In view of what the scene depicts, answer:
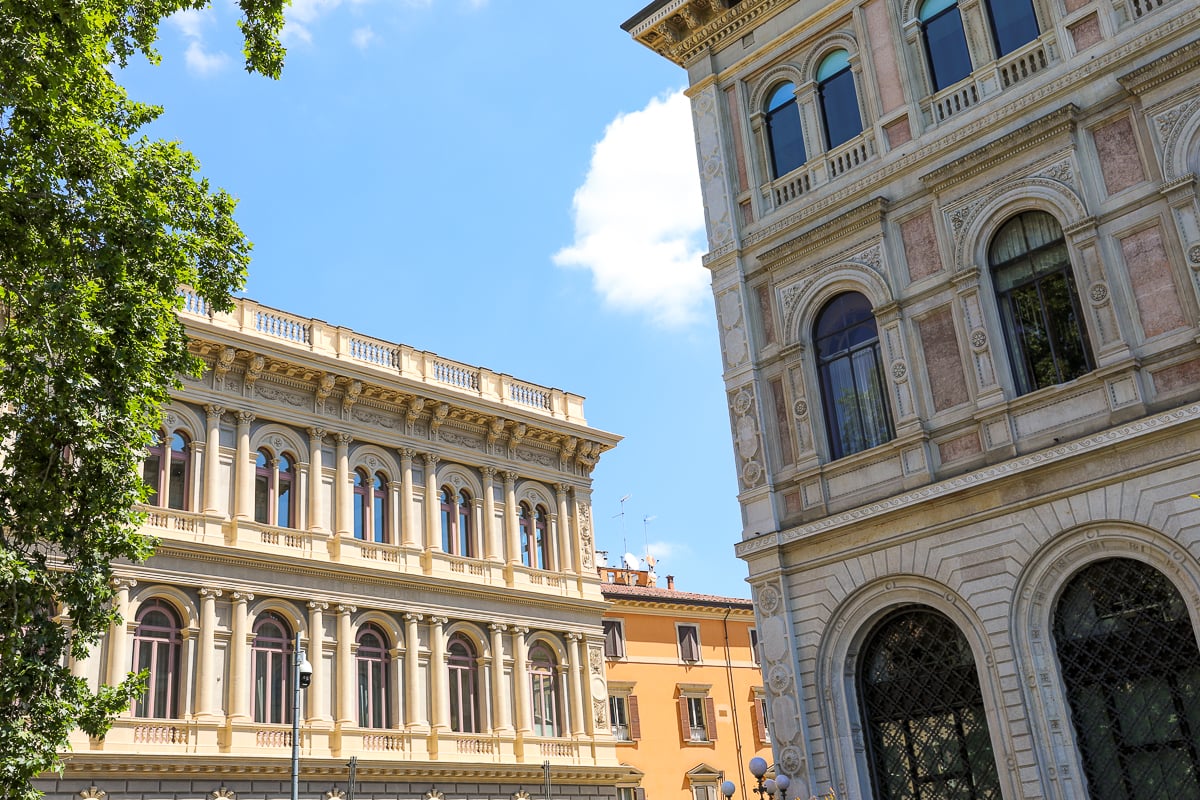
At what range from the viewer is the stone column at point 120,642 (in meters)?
24.8

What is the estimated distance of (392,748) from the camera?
2895cm

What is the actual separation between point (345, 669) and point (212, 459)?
235 inches

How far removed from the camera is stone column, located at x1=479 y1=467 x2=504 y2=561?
108 feet

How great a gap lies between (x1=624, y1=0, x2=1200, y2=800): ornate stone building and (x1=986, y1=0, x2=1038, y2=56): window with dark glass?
0.03 meters

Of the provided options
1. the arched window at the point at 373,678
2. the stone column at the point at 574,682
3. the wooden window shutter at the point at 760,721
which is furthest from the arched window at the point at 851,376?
the wooden window shutter at the point at 760,721

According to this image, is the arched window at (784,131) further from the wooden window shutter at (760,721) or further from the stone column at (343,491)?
the wooden window shutter at (760,721)

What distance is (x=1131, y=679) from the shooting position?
13.2m

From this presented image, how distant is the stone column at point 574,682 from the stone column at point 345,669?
725 cm

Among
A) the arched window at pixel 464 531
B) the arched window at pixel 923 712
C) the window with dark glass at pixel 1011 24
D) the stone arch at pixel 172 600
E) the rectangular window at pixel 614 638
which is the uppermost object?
the window with dark glass at pixel 1011 24

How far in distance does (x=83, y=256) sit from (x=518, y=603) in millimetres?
20159

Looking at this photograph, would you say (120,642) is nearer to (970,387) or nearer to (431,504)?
(431,504)

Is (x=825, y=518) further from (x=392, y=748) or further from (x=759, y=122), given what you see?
(x=392, y=748)

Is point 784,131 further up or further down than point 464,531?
further up

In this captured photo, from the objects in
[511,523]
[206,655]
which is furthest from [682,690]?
[206,655]
